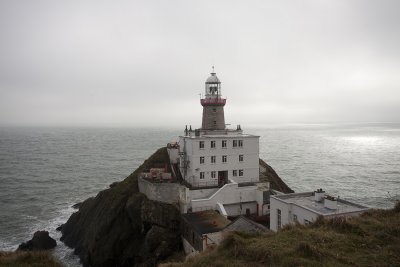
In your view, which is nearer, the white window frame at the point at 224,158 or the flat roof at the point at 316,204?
the flat roof at the point at 316,204

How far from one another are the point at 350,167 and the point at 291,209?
69.4 meters

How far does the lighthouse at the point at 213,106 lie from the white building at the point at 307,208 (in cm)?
1623

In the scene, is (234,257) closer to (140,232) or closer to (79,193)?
(140,232)

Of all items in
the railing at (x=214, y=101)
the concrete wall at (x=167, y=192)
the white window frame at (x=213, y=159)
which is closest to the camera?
the concrete wall at (x=167, y=192)

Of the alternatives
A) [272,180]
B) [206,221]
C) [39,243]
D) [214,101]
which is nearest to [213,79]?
[214,101]

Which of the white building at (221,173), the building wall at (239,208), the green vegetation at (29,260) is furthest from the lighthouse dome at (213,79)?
the green vegetation at (29,260)

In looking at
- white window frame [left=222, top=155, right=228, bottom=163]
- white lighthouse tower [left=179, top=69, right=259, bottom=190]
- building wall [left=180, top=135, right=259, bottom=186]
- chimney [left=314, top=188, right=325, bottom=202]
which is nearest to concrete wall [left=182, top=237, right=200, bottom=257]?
white lighthouse tower [left=179, top=69, right=259, bottom=190]

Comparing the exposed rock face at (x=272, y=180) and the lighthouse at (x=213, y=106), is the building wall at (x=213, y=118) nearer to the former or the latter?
the lighthouse at (x=213, y=106)

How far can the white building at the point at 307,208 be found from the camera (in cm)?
2245

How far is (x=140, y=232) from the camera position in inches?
1276

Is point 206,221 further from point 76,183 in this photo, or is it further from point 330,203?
point 76,183

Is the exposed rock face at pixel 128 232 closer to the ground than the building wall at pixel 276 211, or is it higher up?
closer to the ground

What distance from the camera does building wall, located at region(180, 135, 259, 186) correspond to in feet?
116

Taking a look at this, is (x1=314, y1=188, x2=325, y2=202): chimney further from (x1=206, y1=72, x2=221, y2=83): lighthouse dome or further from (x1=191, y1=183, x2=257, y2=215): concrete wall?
(x1=206, y1=72, x2=221, y2=83): lighthouse dome
